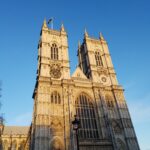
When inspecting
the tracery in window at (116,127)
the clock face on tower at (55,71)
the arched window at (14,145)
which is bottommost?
the tracery in window at (116,127)

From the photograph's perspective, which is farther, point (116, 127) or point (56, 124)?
point (116, 127)

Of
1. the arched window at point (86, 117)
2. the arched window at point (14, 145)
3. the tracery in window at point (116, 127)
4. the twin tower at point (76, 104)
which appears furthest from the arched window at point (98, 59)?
the arched window at point (14, 145)

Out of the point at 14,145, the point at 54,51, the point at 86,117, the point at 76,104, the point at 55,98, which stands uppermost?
the point at 54,51

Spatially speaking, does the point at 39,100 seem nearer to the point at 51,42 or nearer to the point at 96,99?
the point at 96,99

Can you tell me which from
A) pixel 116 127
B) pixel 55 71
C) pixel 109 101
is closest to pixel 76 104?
pixel 109 101

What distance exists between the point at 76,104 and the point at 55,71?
721 centimetres

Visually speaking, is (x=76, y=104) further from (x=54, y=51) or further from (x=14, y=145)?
(x=14, y=145)

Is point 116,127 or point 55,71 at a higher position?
point 55,71

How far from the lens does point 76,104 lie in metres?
30.7

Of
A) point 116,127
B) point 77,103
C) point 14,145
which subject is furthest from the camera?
point 14,145

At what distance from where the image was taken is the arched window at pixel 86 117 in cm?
2789

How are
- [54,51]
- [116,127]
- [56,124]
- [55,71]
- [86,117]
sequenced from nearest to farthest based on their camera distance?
→ [56,124] < [86,117] < [116,127] < [55,71] < [54,51]

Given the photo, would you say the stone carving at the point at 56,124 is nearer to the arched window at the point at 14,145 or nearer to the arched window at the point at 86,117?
the arched window at the point at 86,117

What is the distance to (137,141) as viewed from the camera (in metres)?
29.3
